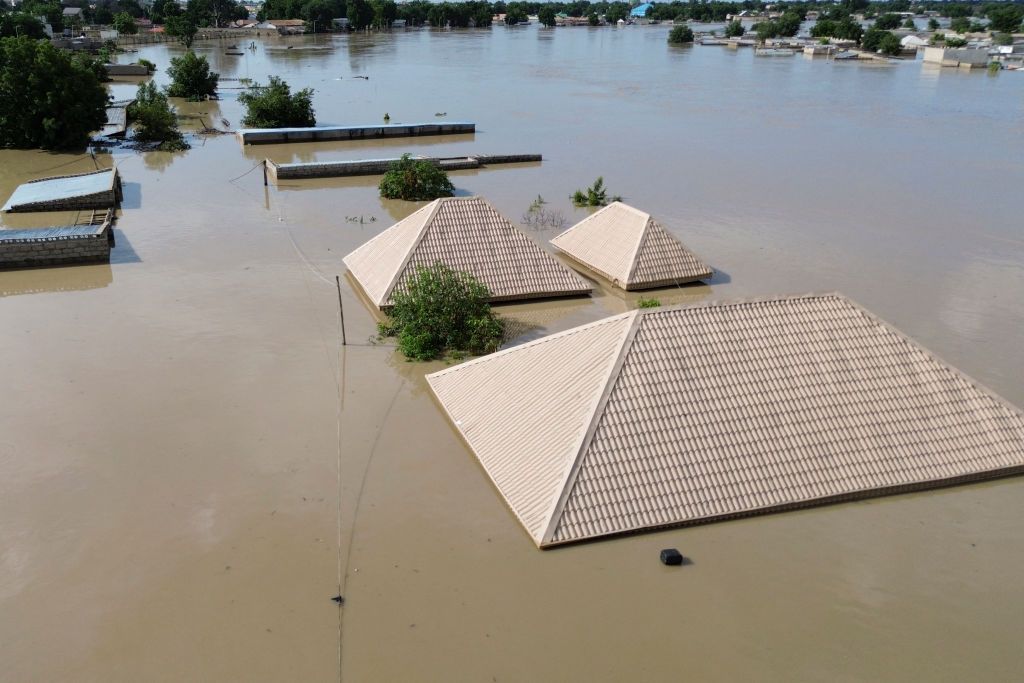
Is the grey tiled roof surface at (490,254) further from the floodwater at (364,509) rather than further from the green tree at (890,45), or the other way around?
the green tree at (890,45)

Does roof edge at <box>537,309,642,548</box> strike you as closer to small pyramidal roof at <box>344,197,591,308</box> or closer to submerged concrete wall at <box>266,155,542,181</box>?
small pyramidal roof at <box>344,197,591,308</box>

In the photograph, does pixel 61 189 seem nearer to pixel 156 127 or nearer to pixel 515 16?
pixel 156 127

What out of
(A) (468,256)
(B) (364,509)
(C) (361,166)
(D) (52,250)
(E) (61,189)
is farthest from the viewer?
(C) (361,166)

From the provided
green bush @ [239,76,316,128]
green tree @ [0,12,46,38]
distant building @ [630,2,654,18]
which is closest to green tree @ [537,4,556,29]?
distant building @ [630,2,654,18]

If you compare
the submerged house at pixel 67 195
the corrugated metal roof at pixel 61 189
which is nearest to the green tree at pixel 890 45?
the corrugated metal roof at pixel 61 189

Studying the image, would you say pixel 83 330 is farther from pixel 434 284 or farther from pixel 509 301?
pixel 509 301

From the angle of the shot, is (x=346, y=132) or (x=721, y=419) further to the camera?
(x=346, y=132)

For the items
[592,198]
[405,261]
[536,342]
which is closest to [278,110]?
[592,198]

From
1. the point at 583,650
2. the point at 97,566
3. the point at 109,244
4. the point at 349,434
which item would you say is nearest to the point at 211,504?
the point at 97,566
